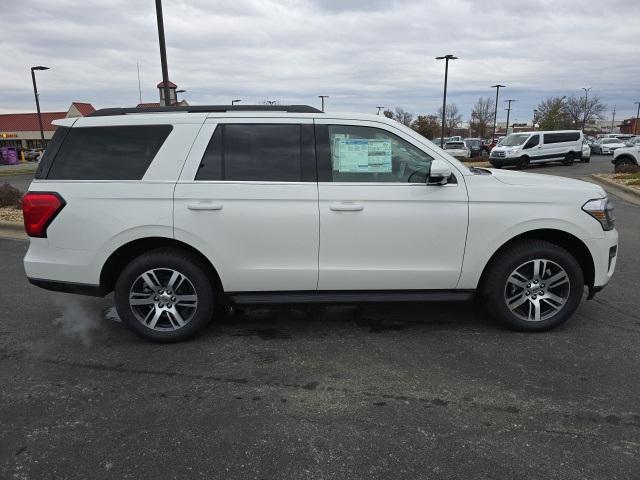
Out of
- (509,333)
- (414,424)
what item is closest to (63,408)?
(414,424)

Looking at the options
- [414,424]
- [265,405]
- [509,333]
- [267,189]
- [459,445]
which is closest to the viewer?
[459,445]

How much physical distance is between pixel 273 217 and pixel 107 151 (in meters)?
1.44

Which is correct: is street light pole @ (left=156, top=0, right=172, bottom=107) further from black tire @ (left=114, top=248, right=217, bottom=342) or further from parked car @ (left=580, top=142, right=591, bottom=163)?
parked car @ (left=580, top=142, right=591, bottom=163)

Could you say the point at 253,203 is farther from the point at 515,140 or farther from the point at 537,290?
the point at 515,140

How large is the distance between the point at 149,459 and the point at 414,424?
1491 millimetres

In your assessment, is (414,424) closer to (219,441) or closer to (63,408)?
(219,441)

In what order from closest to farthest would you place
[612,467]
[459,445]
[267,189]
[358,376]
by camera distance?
[612,467]
[459,445]
[358,376]
[267,189]

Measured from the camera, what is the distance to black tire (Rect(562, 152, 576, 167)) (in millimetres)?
26742

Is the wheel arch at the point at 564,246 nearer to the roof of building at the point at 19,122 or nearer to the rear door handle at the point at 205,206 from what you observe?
the rear door handle at the point at 205,206

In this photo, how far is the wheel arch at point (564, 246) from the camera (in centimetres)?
422

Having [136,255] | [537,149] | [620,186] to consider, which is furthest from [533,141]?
[136,255]

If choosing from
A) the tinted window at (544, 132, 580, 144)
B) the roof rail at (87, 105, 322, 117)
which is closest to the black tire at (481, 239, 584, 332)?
the roof rail at (87, 105, 322, 117)

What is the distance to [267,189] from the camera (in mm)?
3980

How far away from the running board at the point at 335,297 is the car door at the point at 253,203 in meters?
0.06
